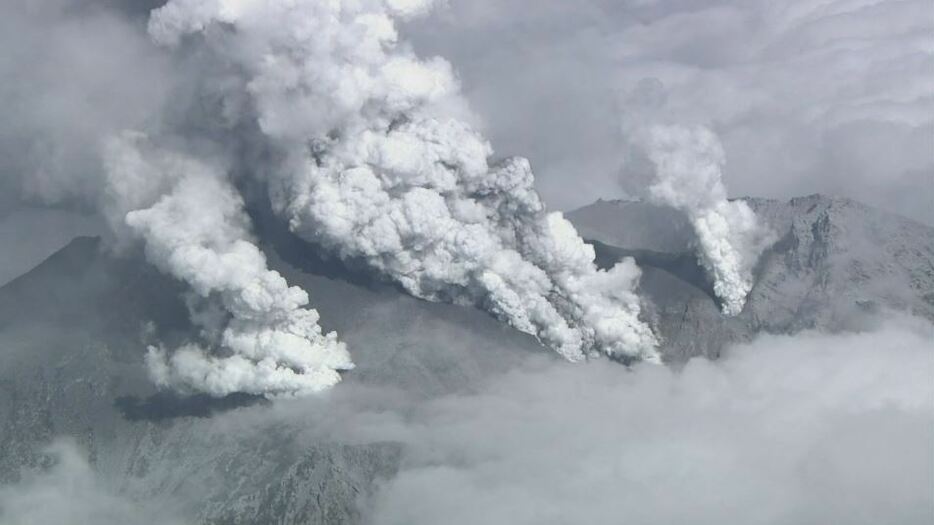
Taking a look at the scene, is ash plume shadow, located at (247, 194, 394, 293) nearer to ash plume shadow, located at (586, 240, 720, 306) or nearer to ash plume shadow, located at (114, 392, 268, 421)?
ash plume shadow, located at (114, 392, 268, 421)

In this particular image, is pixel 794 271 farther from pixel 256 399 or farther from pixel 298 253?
pixel 256 399

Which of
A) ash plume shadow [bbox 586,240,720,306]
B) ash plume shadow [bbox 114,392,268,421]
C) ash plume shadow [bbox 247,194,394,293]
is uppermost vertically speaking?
ash plume shadow [bbox 586,240,720,306]

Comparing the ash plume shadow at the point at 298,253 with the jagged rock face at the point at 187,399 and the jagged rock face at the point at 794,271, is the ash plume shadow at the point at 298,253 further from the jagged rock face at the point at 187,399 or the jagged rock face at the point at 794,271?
the jagged rock face at the point at 794,271

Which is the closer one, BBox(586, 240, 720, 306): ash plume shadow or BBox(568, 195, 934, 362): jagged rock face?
BBox(568, 195, 934, 362): jagged rock face

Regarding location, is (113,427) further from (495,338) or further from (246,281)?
(495,338)

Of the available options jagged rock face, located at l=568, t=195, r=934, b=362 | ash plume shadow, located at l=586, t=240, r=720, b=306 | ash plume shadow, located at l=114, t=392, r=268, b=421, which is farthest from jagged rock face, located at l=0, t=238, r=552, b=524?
jagged rock face, located at l=568, t=195, r=934, b=362

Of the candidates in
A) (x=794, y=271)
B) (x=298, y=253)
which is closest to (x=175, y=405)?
(x=298, y=253)
